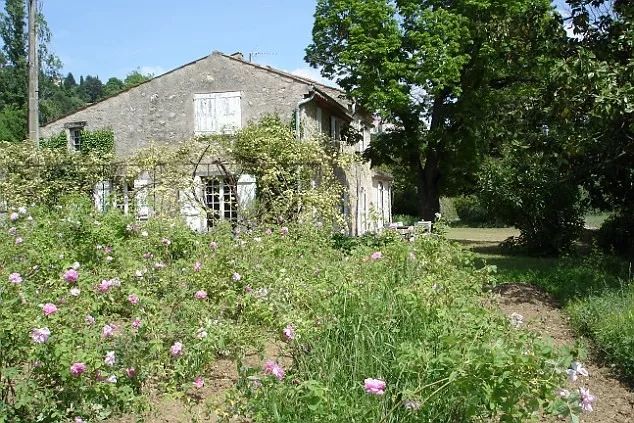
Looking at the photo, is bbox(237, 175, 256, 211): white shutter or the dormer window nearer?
bbox(237, 175, 256, 211): white shutter

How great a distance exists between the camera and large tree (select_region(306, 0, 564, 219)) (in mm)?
19453

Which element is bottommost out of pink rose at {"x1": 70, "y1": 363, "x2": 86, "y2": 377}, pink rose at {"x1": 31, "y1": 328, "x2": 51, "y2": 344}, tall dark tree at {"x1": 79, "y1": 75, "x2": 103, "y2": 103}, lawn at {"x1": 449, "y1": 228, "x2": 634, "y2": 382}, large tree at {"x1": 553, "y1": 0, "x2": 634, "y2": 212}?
lawn at {"x1": 449, "y1": 228, "x2": 634, "y2": 382}

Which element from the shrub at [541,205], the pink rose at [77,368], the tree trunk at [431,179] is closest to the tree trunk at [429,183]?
the tree trunk at [431,179]

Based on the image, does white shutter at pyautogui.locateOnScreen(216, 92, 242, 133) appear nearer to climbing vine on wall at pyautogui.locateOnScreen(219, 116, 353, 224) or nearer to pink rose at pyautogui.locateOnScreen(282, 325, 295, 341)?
climbing vine on wall at pyautogui.locateOnScreen(219, 116, 353, 224)

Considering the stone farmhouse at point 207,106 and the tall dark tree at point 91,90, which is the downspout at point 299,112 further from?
the tall dark tree at point 91,90

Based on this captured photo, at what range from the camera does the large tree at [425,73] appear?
19.5m

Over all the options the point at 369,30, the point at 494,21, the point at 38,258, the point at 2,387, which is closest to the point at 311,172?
the point at 494,21

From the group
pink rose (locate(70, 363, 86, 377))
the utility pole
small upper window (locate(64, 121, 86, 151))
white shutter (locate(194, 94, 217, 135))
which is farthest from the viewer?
small upper window (locate(64, 121, 86, 151))

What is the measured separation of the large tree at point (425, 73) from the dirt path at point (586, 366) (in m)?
10.1

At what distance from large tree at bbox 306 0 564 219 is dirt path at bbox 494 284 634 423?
397 inches

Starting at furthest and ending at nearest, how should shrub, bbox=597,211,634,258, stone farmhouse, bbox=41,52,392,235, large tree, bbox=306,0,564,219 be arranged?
stone farmhouse, bbox=41,52,392,235 < large tree, bbox=306,0,564,219 < shrub, bbox=597,211,634,258

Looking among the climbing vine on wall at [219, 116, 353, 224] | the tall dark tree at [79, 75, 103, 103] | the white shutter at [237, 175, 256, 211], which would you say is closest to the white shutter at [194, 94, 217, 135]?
the white shutter at [237, 175, 256, 211]

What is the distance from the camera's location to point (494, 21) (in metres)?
11.7

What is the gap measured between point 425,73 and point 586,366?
14.5 meters
